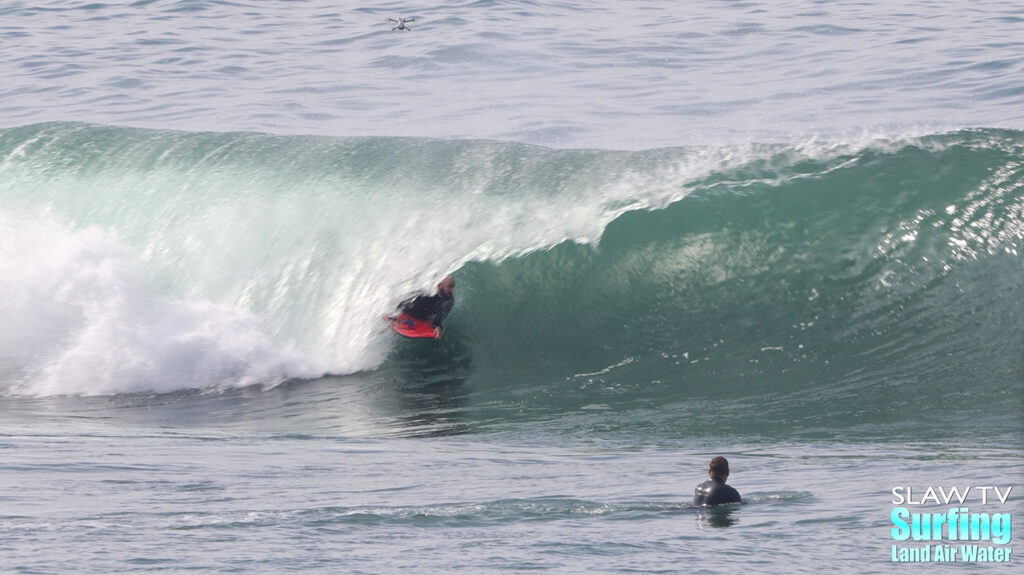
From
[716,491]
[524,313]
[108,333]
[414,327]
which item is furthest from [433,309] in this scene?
[716,491]

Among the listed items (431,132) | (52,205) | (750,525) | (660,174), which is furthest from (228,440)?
(431,132)

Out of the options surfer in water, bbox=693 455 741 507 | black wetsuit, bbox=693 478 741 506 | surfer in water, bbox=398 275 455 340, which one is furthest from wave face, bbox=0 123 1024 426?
black wetsuit, bbox=693 478 741 506

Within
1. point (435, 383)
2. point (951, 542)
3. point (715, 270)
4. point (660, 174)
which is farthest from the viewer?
point (660, 174)

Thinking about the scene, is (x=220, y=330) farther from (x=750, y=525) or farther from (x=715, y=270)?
(x=750, y=525)

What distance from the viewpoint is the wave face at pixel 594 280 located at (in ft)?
39.3

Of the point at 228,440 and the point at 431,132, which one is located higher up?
the point at 431,132

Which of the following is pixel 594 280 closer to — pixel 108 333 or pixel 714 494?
pixel 108 333

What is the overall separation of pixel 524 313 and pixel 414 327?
1.15 m

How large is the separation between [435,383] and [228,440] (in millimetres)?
2682

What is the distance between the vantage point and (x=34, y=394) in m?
13.2

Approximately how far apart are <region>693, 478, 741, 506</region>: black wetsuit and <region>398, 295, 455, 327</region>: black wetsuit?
6003mm

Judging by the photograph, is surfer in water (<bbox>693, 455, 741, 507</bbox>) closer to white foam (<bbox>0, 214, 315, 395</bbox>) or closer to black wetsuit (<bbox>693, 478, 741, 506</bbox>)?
black wetsuit (<bbox>693, 478, 741, 506</bbox>)

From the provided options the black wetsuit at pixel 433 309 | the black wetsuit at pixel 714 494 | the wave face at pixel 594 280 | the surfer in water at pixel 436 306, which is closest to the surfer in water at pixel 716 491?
the black wetsuit at pixel 714 494

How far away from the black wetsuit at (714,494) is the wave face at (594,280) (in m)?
3.11
